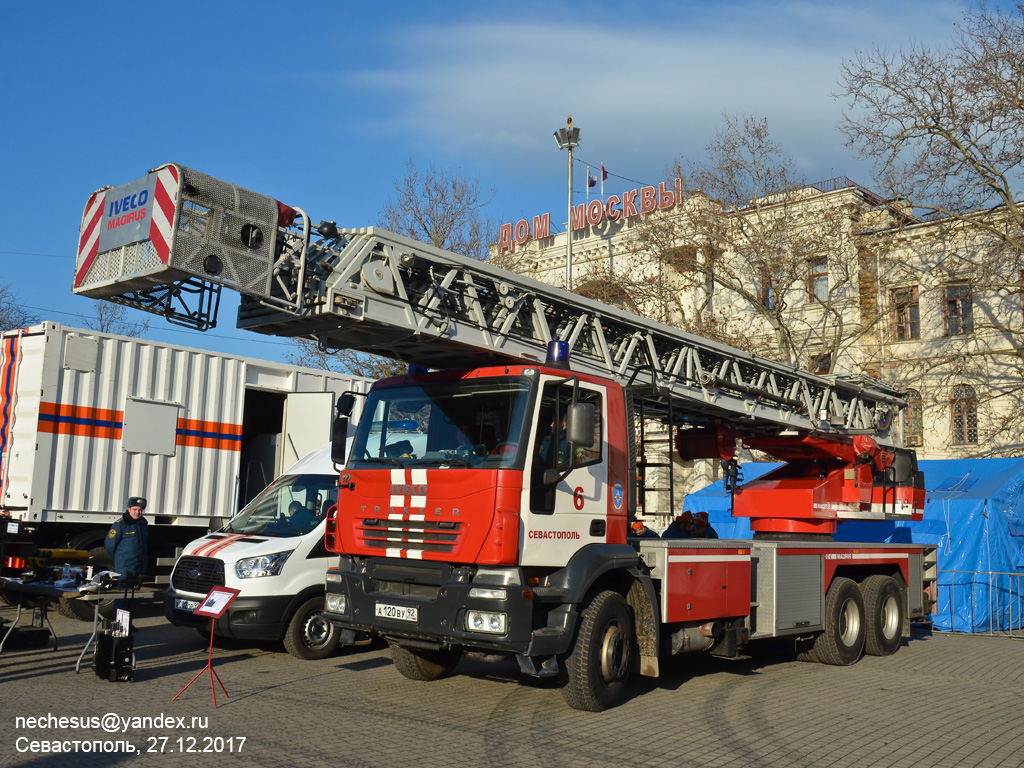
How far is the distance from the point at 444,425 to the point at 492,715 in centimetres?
235

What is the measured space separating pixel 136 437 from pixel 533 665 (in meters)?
8.58

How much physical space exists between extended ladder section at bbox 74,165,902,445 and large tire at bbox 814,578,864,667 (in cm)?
329

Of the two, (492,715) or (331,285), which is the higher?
(331,285)

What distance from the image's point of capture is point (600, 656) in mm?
7027

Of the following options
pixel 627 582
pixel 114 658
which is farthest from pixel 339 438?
pixel 627 582

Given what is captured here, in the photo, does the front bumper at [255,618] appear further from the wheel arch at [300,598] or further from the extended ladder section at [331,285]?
the extended ladder section at [331,285]

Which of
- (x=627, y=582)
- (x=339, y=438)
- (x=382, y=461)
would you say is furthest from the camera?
(x=339, y=438)

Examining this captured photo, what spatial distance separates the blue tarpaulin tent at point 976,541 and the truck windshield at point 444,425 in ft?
36.1

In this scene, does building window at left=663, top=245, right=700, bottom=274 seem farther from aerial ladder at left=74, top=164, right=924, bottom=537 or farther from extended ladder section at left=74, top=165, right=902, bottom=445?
extended ladder section at left=74, top=165, right=902, bottom=445

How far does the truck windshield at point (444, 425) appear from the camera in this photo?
6.85 meters

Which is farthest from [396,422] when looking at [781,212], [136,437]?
[781,212]

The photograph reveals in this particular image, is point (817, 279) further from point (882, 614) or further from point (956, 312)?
point (882, 614)

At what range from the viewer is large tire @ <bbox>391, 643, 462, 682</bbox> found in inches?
324

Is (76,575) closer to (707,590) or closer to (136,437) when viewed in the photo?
(136,437)
